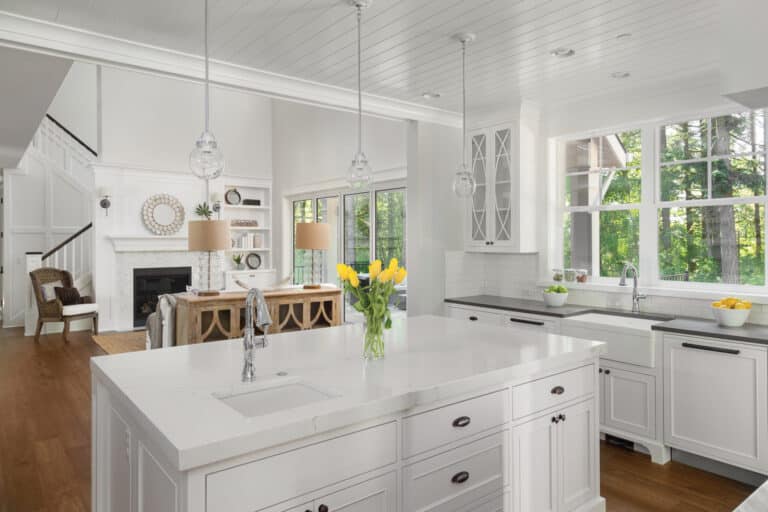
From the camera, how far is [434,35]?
323cm

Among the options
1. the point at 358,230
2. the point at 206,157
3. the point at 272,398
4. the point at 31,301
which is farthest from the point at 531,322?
the point at 31,301

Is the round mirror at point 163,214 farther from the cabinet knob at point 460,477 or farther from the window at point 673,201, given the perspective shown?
the cabinet knob at point 460,477

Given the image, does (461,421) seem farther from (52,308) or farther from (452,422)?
(52,308)

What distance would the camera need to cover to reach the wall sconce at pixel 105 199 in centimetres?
805

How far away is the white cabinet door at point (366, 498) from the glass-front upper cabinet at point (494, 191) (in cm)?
332

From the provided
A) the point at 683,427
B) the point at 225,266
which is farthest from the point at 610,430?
the point at 225,266

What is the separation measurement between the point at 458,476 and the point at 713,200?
10.2 feet

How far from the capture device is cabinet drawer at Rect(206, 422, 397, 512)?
140 centimetres

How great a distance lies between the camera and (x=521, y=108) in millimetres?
4711

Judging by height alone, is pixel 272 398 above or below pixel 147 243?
below

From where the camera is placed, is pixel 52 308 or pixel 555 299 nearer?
pixel 555 299

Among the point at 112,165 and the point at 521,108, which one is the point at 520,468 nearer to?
the point at 521,108

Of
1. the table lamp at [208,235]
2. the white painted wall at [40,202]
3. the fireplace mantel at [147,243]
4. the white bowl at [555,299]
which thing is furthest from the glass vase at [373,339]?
the white painted wall at [40,202]

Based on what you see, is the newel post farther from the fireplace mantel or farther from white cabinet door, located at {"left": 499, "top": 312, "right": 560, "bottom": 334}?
white cabinet door, located at {"left": 499, "top": 312, "right": 560, "bottom": 334}
